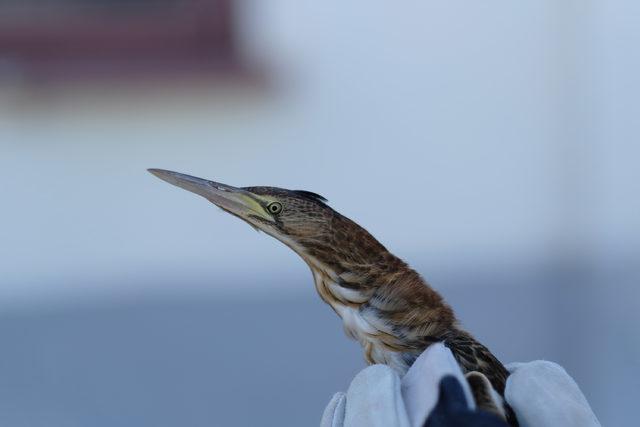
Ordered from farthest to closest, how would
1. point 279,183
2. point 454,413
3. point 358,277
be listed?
point 279,183, point 358,277, point 454,413

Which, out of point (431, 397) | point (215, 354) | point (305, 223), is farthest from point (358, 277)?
point (215, 354)

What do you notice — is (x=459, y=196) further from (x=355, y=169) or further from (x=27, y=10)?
(x=27, y=10)

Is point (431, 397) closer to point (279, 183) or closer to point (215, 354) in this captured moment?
point (279, 183)

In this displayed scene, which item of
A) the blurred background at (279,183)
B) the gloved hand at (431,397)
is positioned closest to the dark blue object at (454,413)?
the gloved hand at (431,397)

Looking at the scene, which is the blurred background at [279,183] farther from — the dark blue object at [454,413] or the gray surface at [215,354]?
the dark blue object at [454,413]

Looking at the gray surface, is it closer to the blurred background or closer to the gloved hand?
the blurred background

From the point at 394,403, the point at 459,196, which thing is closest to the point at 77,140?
the point at 459,196

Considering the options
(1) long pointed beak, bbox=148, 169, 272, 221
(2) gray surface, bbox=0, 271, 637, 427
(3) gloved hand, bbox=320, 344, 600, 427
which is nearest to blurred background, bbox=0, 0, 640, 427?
(2) gray surface, bbox=0, 271, 637, 427
